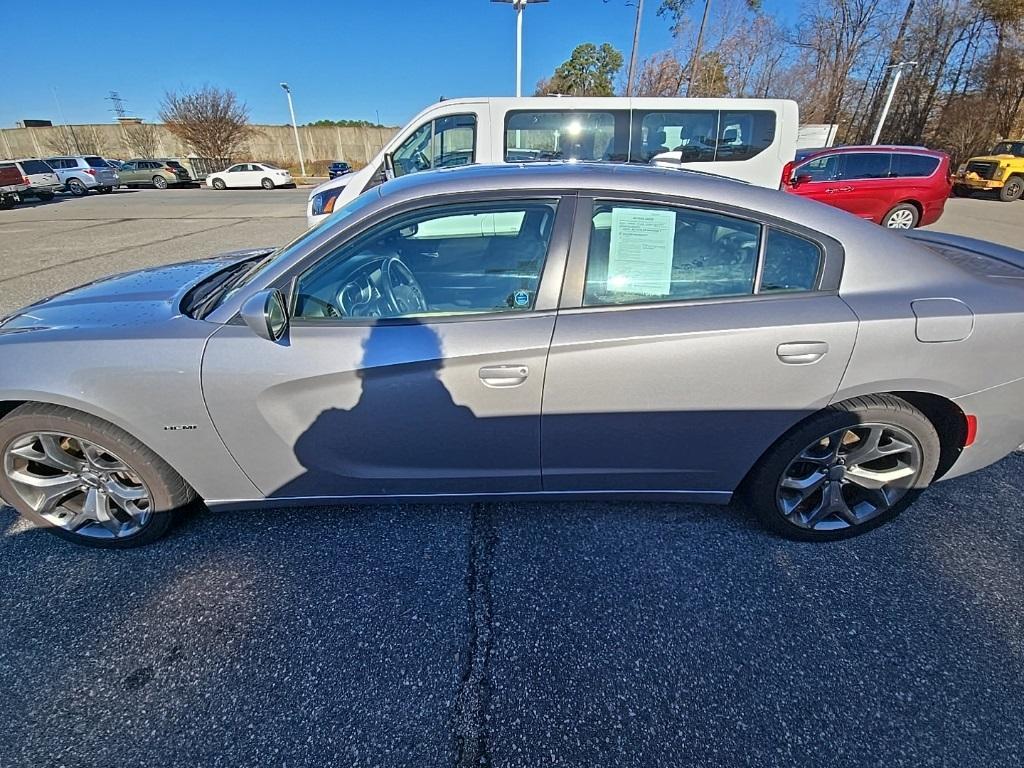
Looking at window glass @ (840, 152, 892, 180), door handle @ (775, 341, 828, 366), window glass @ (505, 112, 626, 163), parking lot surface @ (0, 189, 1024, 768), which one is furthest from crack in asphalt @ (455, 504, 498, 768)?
window glass @ (840, 152, 892, 180)

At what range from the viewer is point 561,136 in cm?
750

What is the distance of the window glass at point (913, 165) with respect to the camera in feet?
30.8

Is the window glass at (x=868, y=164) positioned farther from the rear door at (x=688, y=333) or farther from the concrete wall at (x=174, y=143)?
the concrete wall at (x=174, y=143)

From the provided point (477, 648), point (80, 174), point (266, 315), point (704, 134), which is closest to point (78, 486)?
point (266, 315)

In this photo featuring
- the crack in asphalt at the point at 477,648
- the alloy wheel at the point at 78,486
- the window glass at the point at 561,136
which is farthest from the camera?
the window glass at the point at 561,136

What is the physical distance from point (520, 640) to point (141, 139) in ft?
168

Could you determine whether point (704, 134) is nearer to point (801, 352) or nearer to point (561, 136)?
point (561, 136)

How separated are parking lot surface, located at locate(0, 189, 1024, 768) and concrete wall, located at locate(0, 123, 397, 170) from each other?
4367 cm

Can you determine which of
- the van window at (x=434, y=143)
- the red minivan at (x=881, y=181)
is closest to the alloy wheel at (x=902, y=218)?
the red minivan at (x=881, y=181)

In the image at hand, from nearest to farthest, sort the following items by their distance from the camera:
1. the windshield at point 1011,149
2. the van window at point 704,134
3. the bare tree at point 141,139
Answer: the van window at point 704,134 < the windshield at point 1011,149 < the bare tree at point 141,139

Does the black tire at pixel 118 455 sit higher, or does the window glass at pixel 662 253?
the window glass at pixel 662 253

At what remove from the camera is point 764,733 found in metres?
1.41

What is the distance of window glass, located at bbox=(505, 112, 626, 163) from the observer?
7.24m

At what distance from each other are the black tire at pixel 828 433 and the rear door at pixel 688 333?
0.09 meters
